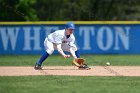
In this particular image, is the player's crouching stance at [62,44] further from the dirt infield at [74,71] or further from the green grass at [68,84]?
the green grass at [68,84]

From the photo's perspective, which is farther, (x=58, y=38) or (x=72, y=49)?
(x=72, y=49)

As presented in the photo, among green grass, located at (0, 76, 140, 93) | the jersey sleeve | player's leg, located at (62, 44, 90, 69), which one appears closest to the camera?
green grass, located at (0, 76, 140, 93)

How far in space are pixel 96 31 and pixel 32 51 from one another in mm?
3079

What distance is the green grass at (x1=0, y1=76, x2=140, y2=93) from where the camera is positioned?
38.1 ft

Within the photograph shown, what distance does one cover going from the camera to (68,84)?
41.7 feet

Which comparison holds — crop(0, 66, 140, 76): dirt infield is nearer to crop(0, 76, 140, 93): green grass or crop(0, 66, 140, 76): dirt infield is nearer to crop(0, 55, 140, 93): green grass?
crop(0, 55, 140, 93): green grass

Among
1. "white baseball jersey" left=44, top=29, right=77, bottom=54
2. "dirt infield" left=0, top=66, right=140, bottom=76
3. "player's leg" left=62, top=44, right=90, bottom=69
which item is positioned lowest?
"dirt infield" left=0, top=66, right=140, bottom=76

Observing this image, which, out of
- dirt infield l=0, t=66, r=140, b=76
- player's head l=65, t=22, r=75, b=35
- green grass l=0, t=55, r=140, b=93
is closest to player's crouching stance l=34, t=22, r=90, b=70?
player's head l=65, t=22, r=75, b=35

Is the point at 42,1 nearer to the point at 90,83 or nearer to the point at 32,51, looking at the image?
the point at 32,51

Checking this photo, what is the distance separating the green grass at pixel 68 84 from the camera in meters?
11.6

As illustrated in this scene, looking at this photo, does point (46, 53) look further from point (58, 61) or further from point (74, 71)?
point (58, 61)

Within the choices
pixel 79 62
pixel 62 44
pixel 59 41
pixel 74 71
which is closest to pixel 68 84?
pixel 74 71

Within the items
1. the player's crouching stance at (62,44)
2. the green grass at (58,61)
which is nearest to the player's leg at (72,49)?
the player's crouching stance at (62,44)

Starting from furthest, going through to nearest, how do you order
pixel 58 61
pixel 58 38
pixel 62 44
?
pixel 58 61
pixel 62 44
pixel 58 38
